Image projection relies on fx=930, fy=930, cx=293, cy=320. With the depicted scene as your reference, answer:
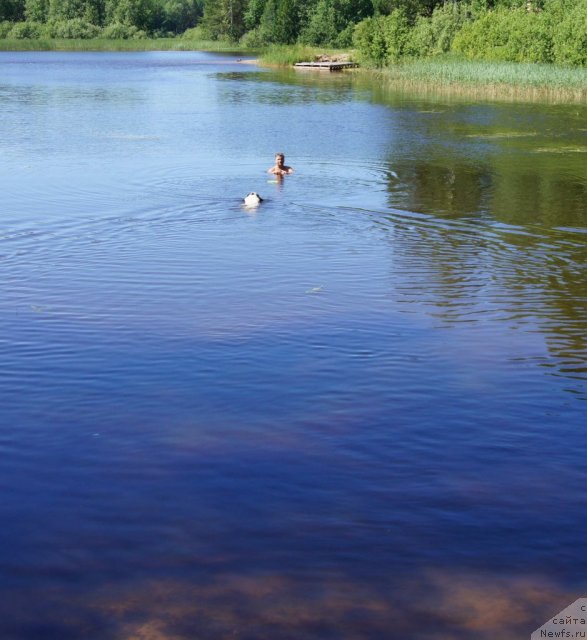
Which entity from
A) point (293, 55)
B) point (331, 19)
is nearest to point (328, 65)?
point (293, 55)

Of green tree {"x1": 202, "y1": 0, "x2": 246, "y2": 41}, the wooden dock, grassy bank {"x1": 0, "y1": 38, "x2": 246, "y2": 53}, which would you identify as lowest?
the wooden dock

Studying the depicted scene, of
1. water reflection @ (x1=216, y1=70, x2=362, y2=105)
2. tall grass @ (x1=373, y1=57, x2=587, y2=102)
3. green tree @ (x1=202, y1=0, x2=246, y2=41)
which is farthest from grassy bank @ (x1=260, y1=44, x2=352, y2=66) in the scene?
green tree @ (x1=202, y1=0, x2=246, y2=41)

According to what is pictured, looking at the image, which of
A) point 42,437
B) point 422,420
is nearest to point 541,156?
point 422,420

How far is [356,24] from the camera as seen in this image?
103 meters

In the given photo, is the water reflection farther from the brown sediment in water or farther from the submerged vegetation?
the brown sediment in water

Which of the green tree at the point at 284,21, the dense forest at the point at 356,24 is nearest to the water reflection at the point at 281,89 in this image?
the dense forest at the point at 356,24

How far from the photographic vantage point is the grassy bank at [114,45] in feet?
397

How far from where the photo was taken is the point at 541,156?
27438 millimetres

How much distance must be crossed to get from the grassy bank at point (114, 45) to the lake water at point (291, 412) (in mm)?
107927

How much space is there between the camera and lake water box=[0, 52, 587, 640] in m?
6.27

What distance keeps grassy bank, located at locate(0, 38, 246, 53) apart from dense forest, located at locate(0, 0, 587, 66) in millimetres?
3908

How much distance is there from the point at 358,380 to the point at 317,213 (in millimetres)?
9663

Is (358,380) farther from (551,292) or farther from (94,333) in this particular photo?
(551,292)

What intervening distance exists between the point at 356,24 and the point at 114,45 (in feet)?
129
